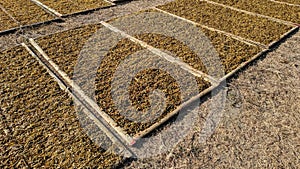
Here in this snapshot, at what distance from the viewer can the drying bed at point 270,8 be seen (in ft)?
22.4

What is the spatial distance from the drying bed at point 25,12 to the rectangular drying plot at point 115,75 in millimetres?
925

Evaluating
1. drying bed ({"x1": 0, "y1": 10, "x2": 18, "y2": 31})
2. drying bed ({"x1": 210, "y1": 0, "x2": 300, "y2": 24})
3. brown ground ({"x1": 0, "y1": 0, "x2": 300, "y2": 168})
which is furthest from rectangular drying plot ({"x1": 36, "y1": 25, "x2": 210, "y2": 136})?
drying bed ({"x1": 210, "y1": 0, "x2": 300, "y2": 24})

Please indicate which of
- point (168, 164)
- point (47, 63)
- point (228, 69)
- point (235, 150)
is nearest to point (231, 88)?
point (228, 69)

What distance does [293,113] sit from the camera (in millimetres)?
3789

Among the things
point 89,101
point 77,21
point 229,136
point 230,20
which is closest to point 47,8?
point 77,21

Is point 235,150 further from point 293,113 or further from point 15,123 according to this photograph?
point 15,123

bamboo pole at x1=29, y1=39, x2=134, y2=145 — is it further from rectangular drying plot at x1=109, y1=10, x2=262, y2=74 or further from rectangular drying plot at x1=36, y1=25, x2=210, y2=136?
rectangular drying plot at x1=109, y1=10, x2=262, y2=74

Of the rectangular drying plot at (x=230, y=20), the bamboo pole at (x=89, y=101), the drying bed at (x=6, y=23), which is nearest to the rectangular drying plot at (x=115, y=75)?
the bamboo pole at (x=89, y=101)

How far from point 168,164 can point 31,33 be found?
13.1 feet

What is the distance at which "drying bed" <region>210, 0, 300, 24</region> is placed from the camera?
682 centimetres

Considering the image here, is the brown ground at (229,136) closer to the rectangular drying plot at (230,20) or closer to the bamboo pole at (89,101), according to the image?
the bamboo pole at (89,101)

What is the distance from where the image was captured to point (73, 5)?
6832 millimetres

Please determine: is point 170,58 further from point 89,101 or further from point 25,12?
point 25,12

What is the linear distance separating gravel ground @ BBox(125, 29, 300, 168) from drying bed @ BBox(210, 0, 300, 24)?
Result: 108 inches
